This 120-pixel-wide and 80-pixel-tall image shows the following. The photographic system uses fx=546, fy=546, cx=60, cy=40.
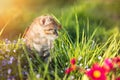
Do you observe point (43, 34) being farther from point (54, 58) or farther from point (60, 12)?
point (60, 12)

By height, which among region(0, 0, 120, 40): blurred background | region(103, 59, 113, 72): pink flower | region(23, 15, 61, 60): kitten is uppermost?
region(23, 15, 61, 60): kitten

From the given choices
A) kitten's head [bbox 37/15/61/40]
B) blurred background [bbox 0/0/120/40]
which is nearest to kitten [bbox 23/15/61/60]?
kitten's head [bbox 37/15/61/40]

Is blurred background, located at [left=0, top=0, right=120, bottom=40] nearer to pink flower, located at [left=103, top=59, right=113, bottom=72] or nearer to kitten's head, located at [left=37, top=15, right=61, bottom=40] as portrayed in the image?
kitten's head, located at [left=37, top=15, right=61, bottom=40]

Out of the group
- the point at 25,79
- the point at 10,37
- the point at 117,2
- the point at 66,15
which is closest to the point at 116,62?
the point at 25,79

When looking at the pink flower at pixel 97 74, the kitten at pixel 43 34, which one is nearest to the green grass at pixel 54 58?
the kitten at pixel 43 34

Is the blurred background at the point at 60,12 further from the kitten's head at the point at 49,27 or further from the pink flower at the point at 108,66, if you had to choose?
the pink flower at the point at 108,66
